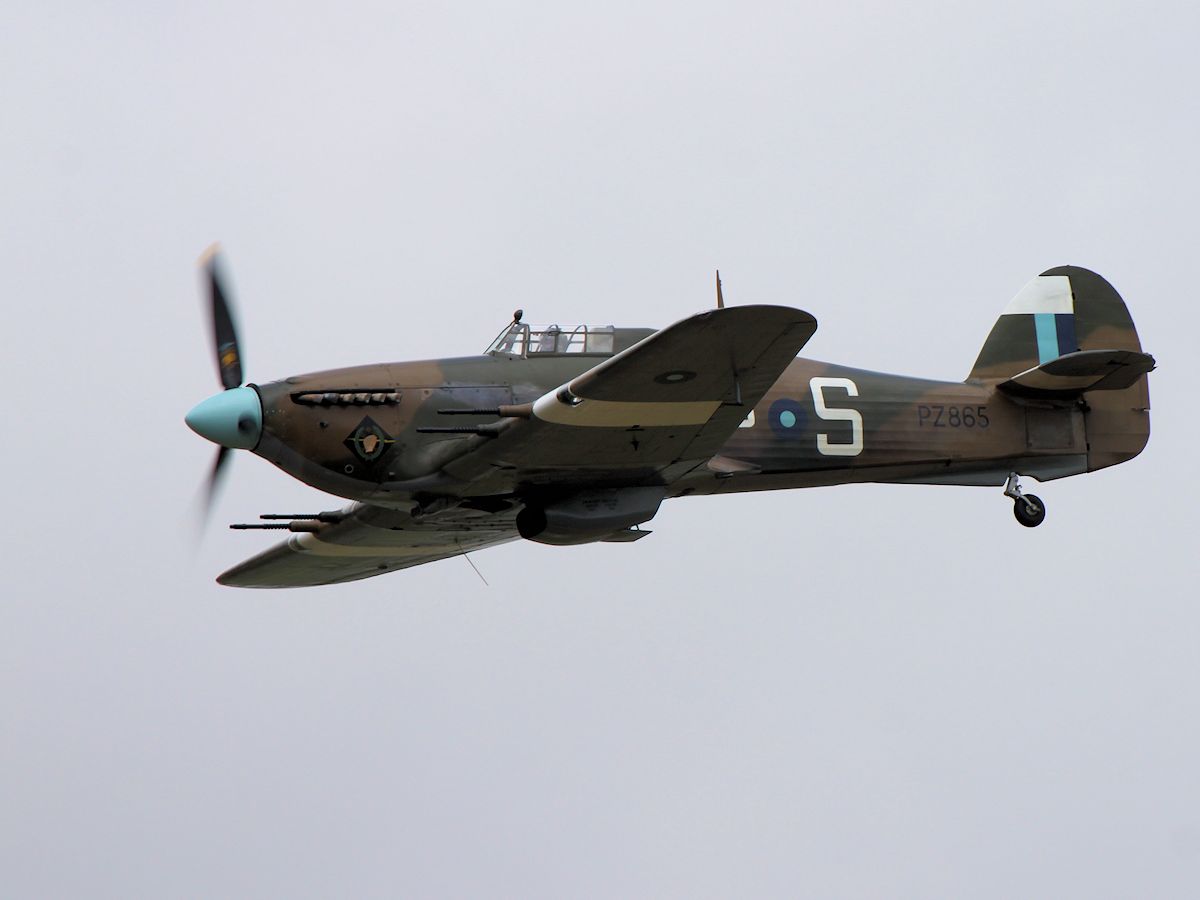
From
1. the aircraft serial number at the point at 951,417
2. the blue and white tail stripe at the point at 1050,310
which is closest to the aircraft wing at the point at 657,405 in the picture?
the aircraft serial number at the point at 951,417

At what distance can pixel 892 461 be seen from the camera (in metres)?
17.8

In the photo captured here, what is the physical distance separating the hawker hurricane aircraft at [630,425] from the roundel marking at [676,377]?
26 millimetres

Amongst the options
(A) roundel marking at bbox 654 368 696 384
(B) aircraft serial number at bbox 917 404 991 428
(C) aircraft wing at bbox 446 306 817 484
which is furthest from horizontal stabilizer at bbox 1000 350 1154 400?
(A) roundel marking at bbox 654 368 696 384

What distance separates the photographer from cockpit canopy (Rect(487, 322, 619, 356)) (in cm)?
1636

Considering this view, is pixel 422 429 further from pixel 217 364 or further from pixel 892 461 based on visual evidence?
pixel 892 461

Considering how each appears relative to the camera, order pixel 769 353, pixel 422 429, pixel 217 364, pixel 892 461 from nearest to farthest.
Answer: pixel 769 353, pixel 422 429, pixel 217 364, pixel 892 461

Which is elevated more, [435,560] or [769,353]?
[769,353]

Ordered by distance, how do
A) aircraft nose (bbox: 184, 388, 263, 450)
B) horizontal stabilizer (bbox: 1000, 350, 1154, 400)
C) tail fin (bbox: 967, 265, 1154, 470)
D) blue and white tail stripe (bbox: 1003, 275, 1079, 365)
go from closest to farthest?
1. aircraft nose (bbox: 184, 388, 263, 450)
2. horizontal stabilizer (bbox: 1000, 350, 1154, 400)
3. tail fin (bbox: 967, 265, 1154, 470)
4. blue and white tail stripe (bbox: 1003, 275, 1079, 365)

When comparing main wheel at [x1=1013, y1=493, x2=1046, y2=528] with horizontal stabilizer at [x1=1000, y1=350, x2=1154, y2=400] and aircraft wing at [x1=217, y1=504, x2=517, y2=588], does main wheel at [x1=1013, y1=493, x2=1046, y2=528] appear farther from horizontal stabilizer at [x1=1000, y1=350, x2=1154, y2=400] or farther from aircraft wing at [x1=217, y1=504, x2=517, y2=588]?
aircraft wing at [x1=217, y1=504, x2=517, y2=588]

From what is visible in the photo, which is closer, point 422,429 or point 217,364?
point 422,429

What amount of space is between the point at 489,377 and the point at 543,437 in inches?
55.1

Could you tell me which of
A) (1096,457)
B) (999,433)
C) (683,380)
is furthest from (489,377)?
(1096,457)

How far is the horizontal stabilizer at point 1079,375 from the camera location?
Result: 58.1ft

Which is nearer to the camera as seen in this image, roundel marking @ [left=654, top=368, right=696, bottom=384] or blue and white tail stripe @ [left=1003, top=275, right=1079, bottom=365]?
roundel marking @ [left=654, top=368, right=696, bottom=384]
